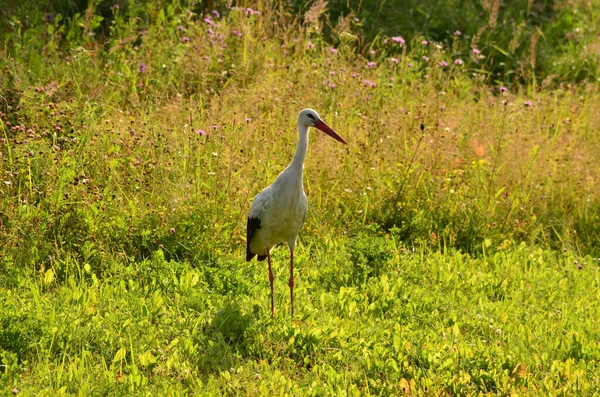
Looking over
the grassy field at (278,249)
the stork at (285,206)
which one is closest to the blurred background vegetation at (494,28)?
the grassy field at (278,249)

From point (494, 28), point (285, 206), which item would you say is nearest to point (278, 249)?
point (285, 206)

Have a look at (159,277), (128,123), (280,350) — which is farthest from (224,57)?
(280,350)

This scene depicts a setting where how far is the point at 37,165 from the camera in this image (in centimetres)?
637

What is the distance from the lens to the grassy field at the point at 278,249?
506 centimetres

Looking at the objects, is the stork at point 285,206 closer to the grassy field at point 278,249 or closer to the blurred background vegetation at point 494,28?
the grassy field at point 278,249

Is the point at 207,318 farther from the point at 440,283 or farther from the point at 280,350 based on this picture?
the point at 440,283

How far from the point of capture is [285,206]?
5.90 m

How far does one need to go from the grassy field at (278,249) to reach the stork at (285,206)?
0.34 metres

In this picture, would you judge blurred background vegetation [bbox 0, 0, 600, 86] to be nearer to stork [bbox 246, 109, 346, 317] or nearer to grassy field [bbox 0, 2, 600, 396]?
grassy field [bbox 0, 2, 600, 396]

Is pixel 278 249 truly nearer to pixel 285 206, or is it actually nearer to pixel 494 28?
pixel 285 206

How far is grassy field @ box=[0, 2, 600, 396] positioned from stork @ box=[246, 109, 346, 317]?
0.34m

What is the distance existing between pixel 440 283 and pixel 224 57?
3.68 meters

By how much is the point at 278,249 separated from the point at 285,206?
110 centimetres

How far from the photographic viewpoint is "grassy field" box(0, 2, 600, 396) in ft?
16.6
